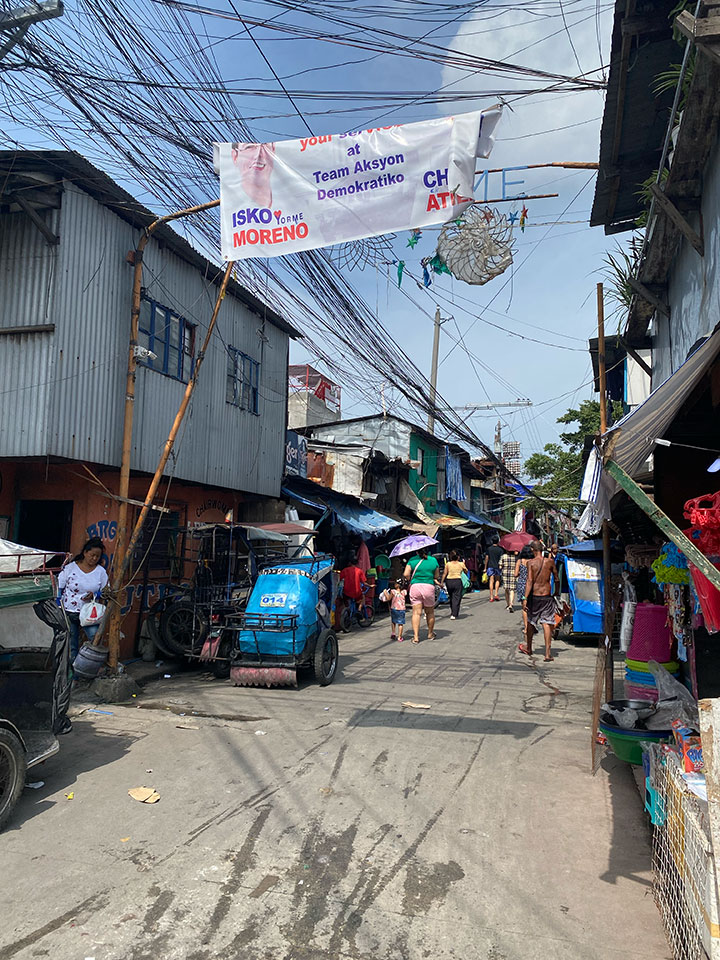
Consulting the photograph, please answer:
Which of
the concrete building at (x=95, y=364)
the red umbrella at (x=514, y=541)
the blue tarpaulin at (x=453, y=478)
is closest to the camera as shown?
the concrete building at (x=95, y=364)

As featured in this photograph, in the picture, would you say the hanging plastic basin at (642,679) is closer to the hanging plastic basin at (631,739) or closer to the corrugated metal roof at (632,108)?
the hanging plastic basin at (631,739)

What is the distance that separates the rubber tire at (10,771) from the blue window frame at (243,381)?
9.16 m

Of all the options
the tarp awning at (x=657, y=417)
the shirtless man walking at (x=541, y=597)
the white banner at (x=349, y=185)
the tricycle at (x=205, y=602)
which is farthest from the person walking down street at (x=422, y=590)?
the tarp awning at (x=657, y=417)

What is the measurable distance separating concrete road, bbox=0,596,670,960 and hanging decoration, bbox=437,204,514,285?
4.87 meters

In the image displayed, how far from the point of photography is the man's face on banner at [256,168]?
20.4 feet

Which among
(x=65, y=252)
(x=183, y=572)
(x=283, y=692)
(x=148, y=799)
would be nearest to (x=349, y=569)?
(x=183, y=572)

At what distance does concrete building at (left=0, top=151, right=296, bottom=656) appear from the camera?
8.73 m

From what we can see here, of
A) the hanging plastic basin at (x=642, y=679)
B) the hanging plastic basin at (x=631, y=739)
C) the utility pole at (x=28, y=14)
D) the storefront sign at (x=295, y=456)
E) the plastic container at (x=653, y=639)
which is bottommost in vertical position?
the hanging plastic basin at (x=631, y=739)

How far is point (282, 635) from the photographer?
28.8 ft

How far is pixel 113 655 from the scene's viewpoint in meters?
8.53

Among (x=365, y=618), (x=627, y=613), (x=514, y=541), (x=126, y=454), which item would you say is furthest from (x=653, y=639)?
(x=514, y=541)

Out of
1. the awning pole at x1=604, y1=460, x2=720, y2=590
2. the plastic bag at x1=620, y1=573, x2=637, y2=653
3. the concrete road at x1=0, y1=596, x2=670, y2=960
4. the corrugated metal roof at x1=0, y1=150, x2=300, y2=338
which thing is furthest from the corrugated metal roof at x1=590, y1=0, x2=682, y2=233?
the concrete road at x1=0, y1=596, x2=670, y2=960

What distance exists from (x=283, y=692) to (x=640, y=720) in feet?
16.1

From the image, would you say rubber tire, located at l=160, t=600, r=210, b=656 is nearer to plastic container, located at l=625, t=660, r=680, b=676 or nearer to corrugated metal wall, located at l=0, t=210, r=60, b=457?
corrugated metal wall, located at l=0, t=210, r=60, b=457
